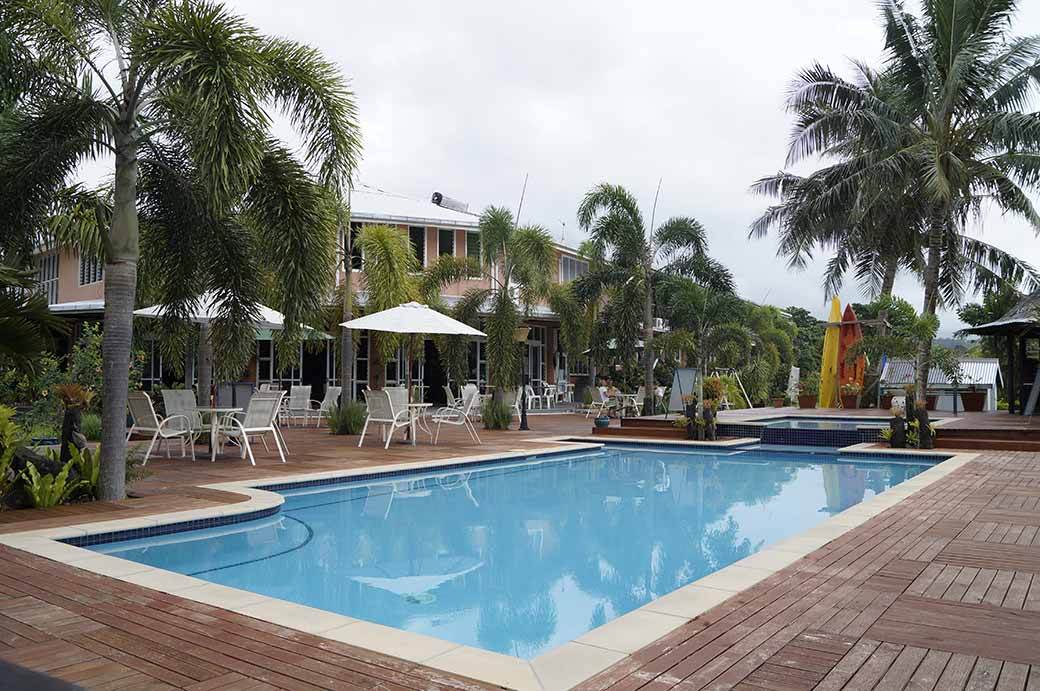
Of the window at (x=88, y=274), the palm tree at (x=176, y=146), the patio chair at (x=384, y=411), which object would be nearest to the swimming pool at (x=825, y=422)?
the patio chair at (x=384, y=411)

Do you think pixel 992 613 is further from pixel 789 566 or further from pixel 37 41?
pixel 37 41

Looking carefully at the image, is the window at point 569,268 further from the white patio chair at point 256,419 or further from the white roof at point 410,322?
the white patio chair at point 256,419

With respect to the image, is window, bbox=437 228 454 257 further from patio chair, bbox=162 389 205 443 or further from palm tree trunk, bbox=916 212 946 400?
patio chair, bbox=162 389 205 443

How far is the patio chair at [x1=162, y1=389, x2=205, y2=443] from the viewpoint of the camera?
32.8ft

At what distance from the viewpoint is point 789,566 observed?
465 centimetres

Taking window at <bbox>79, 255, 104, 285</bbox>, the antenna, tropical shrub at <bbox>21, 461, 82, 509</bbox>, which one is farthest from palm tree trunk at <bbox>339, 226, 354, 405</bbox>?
window at <bbox>79, 255, 104, 285</bbox>

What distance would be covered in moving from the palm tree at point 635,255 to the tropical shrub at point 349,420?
731cm

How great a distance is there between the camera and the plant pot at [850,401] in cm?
2123

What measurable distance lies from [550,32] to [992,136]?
8715mm

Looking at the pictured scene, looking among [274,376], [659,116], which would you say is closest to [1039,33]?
[659,116]

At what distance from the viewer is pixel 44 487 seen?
253 inches

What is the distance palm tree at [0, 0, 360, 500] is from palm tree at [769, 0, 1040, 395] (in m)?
11.9

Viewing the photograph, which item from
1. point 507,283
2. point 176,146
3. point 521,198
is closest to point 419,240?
point 521,198

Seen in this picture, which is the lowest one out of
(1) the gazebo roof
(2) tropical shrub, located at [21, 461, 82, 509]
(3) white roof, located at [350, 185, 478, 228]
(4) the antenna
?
(2) tropical shrub, located at [21, 461, 82, 509]
